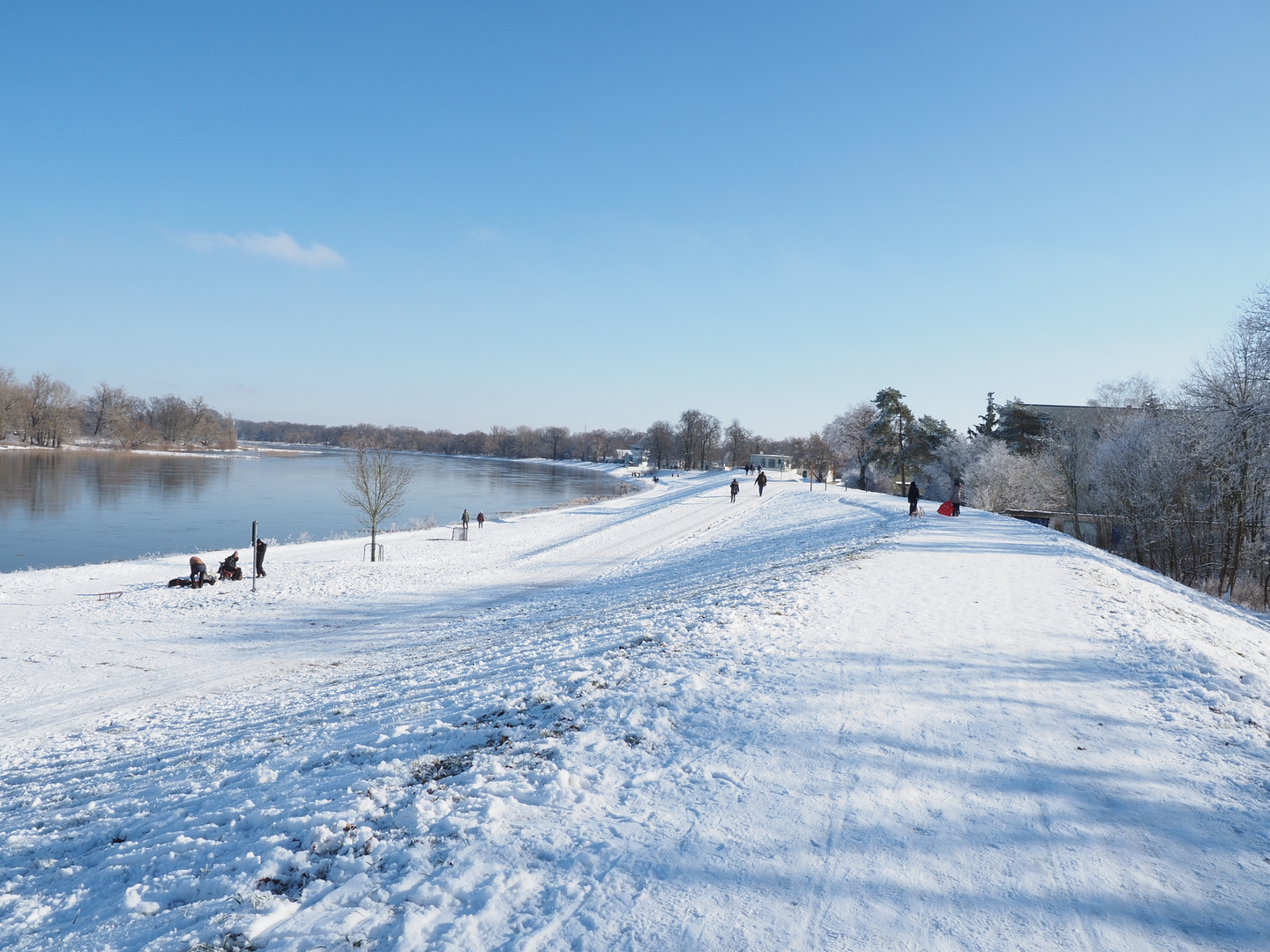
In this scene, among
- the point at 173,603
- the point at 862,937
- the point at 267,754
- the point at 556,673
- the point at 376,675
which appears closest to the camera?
the point at 862,937

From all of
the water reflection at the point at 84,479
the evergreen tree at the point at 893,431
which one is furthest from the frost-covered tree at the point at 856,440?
the water reflection at the point at 84,479

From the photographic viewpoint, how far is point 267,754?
560 centimetres

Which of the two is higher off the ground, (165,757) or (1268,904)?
(1268,904)

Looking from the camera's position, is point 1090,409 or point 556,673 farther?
point 1090,409

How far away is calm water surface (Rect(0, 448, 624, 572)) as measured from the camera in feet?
90.7

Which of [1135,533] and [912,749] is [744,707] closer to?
[912,749]

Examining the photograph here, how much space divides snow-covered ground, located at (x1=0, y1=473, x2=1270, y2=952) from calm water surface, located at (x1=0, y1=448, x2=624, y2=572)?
20.6m

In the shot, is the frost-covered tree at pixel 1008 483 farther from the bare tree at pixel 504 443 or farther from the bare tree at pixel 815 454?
the bare tree at pixel 504 443

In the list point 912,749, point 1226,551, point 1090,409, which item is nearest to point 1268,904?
point 912,749

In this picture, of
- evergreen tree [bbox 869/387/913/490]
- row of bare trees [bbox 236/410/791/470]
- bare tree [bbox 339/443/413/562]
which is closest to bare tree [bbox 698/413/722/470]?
row of bare trees [bbox 236/410/791/470]

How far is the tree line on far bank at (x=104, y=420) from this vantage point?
87.1 meters

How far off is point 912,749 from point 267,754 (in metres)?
5.49

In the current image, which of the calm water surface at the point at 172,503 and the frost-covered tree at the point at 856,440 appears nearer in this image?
→ the calm water surface at the point at 172,503

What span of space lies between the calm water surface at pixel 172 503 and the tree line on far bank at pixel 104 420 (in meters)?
11.9
